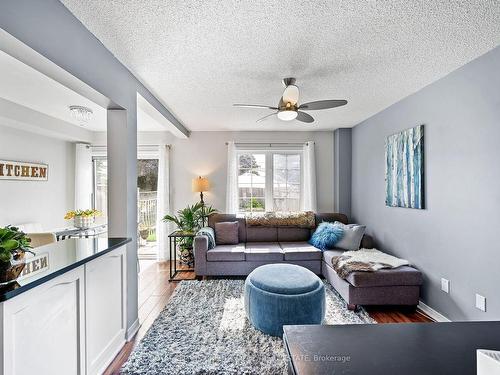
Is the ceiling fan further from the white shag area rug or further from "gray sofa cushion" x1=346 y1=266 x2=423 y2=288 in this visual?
the white shag area rug

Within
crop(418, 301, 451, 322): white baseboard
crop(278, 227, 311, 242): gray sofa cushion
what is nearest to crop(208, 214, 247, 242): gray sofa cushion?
crop(278, 227, 311, 242): gray sofa cushion

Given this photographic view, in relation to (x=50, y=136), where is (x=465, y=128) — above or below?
below

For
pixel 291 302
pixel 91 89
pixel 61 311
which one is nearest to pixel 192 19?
pixel 91 89

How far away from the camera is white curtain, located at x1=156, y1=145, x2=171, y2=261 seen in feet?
16.5

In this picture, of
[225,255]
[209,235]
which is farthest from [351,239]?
[209,235]

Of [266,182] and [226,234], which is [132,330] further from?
[266,182]

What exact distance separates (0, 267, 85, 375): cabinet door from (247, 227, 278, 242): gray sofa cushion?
10.2 feet

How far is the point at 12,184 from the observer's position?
3.89 m

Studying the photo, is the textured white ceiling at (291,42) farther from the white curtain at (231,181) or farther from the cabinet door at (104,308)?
the white curtain at (231,181)

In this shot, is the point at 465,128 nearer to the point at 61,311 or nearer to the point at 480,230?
the point at 480,230

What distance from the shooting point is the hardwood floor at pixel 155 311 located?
7.32ft

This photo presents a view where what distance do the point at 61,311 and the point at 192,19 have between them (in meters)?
1.96

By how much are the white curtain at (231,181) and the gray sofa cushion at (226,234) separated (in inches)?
26.4

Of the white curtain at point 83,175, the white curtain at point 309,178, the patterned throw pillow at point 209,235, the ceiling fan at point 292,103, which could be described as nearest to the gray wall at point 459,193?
the ceiling fan at point 292,103
